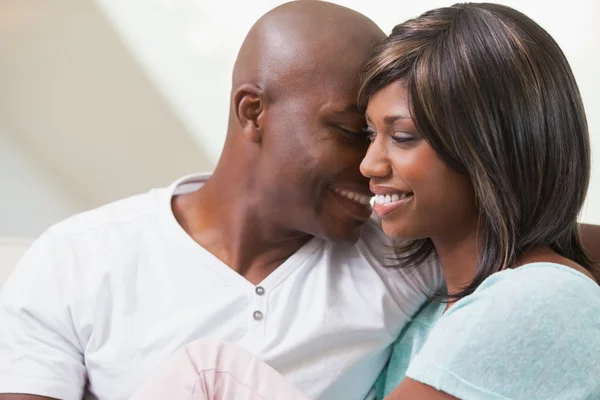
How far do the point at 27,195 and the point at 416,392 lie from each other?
154cm

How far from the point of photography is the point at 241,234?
1.51m

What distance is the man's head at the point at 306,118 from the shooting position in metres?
1.40

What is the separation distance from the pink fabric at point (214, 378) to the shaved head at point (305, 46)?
470mm

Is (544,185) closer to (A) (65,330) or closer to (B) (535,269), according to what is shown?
(B) (535,269)

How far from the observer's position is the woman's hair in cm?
116

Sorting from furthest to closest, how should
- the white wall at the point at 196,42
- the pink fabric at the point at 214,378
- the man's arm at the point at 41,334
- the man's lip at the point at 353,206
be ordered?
1. the white wall at the point at 196,42
2. the man's lip at the point at 353,206
3. the man's arm at the point at 41,334
4. the pink fabric at the point at 214,378

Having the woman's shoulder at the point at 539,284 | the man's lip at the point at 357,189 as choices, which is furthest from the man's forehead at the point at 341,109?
the woman's shoulder at the point at 539,284

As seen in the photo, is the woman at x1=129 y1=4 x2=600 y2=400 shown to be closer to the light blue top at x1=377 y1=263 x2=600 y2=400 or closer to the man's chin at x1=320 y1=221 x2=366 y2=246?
the light blue top at x1=377 y1=263 x2=600 y2=400

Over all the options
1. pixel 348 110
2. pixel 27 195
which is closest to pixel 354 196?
pixel 348 110

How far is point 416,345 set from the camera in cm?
144

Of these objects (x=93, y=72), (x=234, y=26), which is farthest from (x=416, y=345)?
(x=93, y=72)

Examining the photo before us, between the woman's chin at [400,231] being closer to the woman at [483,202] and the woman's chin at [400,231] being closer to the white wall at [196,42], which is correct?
the woman at [483,202]

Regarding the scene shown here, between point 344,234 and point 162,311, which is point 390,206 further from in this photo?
point 162,311

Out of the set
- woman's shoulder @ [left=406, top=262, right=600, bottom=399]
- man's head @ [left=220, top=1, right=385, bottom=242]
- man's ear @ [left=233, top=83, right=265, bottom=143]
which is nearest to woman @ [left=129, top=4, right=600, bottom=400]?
woman's shoulder @ [left=406, top=262, right=600, bottom=399]
